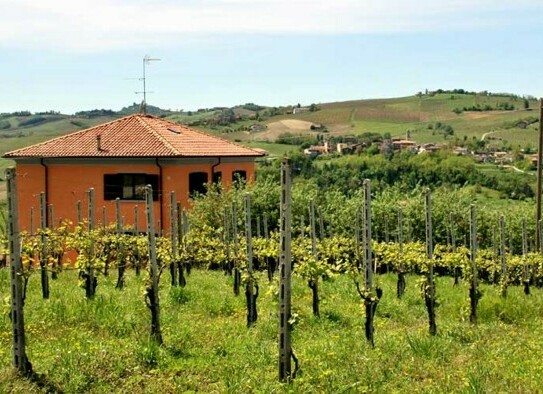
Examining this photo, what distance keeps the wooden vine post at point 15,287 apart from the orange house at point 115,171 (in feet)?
69.2

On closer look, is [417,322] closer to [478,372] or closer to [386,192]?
[478,372]

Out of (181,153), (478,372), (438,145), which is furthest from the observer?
(438,145)

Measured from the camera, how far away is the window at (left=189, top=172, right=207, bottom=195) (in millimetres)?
31045

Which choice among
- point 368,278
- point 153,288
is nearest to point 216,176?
point 153,288

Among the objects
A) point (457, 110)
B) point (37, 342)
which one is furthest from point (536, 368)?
point (457, 110)


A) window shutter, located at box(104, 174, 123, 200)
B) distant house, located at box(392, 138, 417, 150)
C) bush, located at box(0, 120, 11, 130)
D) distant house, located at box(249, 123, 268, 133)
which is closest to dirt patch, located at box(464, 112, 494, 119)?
distant house, located at box(392, 138, 417, 150)

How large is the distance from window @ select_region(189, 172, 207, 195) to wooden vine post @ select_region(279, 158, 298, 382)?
76.1 feet

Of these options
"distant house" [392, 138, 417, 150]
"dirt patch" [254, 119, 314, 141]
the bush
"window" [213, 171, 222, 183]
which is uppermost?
the bush

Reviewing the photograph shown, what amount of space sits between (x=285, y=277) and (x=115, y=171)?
2395 cm

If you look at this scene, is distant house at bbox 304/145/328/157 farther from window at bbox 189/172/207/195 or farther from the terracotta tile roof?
window at bbox 189/172/207/195

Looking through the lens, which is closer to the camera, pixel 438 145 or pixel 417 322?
pixel 417 322

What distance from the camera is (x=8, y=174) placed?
8.16 metres

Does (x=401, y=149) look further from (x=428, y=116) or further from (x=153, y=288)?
(x=153, y=288)

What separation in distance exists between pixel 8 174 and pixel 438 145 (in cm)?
Answer: 9202
